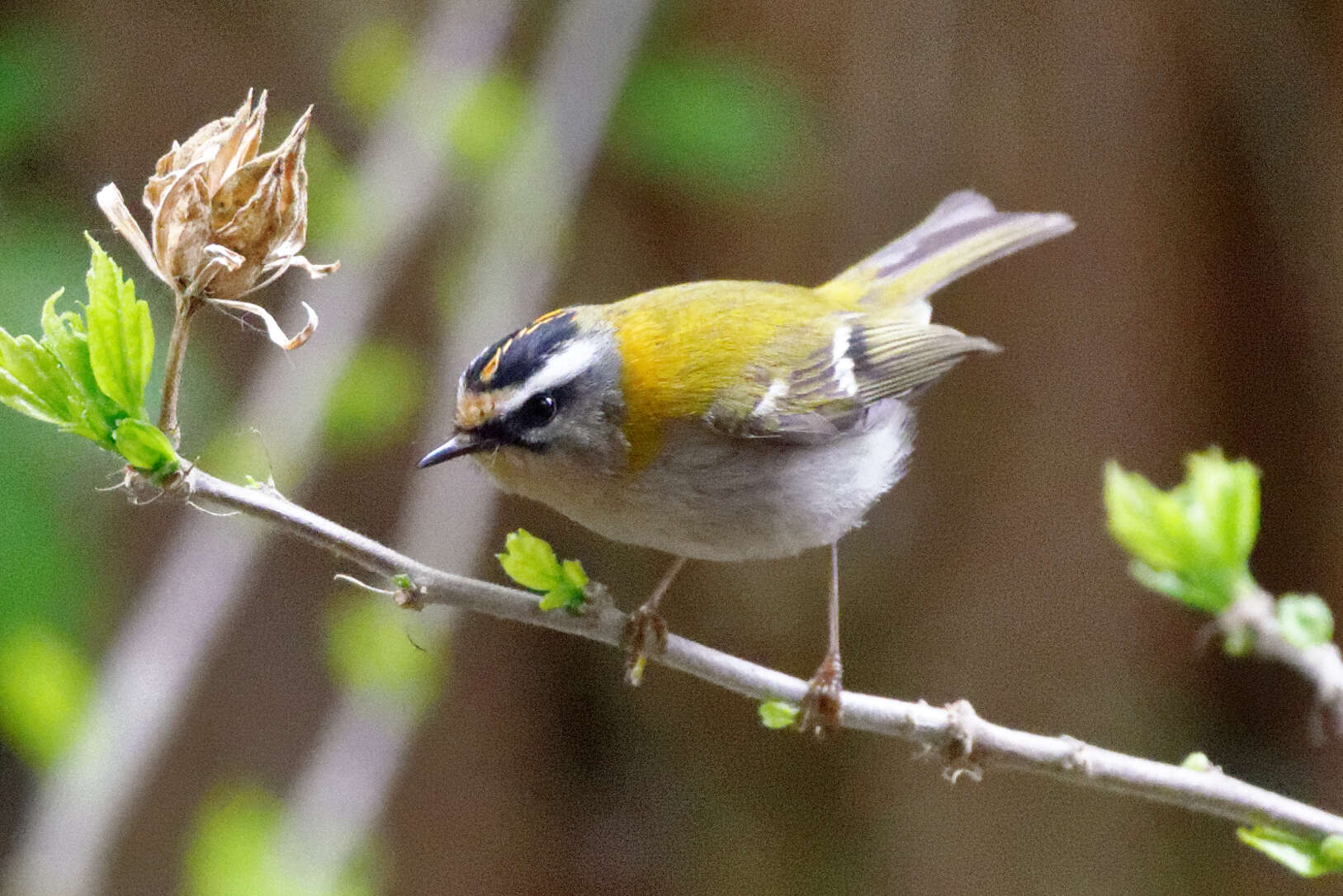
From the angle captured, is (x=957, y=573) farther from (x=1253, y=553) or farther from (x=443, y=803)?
(x=443, y=803)

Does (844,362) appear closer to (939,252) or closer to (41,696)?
(939,252)

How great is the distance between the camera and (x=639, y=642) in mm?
1155

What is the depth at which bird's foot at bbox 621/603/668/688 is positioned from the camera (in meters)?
1.08

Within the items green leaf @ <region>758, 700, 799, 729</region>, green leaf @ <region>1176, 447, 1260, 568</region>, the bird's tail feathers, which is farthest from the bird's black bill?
the bird's tail feathers

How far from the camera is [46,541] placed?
78.4 inches

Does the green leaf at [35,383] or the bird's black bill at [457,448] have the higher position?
the bird's black bill at [457,448]

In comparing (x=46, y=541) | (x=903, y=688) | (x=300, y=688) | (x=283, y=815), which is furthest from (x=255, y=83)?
(x=903, y=688)

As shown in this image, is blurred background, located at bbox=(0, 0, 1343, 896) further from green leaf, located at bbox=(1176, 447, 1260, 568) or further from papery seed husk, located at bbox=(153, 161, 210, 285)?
papery seed husk, located at bbox=(153, 161, 210, 285)

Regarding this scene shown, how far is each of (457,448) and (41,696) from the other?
764mm

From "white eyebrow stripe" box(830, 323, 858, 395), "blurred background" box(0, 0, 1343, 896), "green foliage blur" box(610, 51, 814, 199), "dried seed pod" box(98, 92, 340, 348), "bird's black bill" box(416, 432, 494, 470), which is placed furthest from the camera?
"green foliage blur" box(610, 51, 814, 199)

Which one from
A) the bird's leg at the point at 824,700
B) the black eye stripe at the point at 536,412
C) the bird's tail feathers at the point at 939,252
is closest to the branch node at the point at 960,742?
the bird's leg at the point at 824,700

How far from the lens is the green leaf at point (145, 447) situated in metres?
0.75

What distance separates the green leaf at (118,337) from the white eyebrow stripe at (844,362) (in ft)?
3.87

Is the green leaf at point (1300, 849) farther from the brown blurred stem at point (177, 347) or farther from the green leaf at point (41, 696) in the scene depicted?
the green leaf at point (41, 696)
